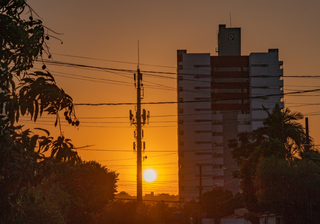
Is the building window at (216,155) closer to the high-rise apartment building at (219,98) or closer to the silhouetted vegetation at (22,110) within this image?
the high-rise apartment building at (219,98)

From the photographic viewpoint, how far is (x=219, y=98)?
16225cm

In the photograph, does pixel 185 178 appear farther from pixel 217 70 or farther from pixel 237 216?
pixel 237 216

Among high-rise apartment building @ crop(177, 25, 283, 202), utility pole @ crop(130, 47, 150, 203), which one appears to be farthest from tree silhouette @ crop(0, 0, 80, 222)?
high-rise apartment building @ crop(177, 25, 283, 202)

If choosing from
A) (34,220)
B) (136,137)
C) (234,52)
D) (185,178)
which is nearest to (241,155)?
(136,137)

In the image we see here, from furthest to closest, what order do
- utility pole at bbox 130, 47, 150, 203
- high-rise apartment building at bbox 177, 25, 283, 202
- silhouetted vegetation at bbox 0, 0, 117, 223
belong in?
high-rise apartment building at bbox 177, 25, 283, 202 < utility pole at bbox 130, 47, 150, 203 < silhouetted vegetation at bbox 0, 0, 117, 223

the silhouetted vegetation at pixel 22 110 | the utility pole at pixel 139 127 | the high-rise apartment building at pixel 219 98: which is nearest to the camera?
the silhouetted vegetation at pixel 22 110

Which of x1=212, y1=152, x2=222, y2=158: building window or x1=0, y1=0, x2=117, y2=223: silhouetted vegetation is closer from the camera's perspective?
x1=0, y1=0, x2=117, y2=223: silhouetted vegetation

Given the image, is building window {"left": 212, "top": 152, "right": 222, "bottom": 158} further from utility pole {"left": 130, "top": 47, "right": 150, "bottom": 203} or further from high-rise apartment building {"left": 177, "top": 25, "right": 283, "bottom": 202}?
utility pole {"left": 130, "top": 47, "right": 150, "bottom": 203}

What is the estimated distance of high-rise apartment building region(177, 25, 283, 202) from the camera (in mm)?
159625

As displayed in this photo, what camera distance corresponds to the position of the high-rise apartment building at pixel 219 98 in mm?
159625

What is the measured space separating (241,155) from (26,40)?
5999 centimetres

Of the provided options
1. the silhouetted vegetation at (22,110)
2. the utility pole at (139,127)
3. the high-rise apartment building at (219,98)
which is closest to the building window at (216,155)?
the high-rise apartment building at (219,98)

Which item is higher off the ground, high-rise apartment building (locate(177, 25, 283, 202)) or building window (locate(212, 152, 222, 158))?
high-rise apartment building (locate(177, 25, 283, 202))

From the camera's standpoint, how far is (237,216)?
10156cm
